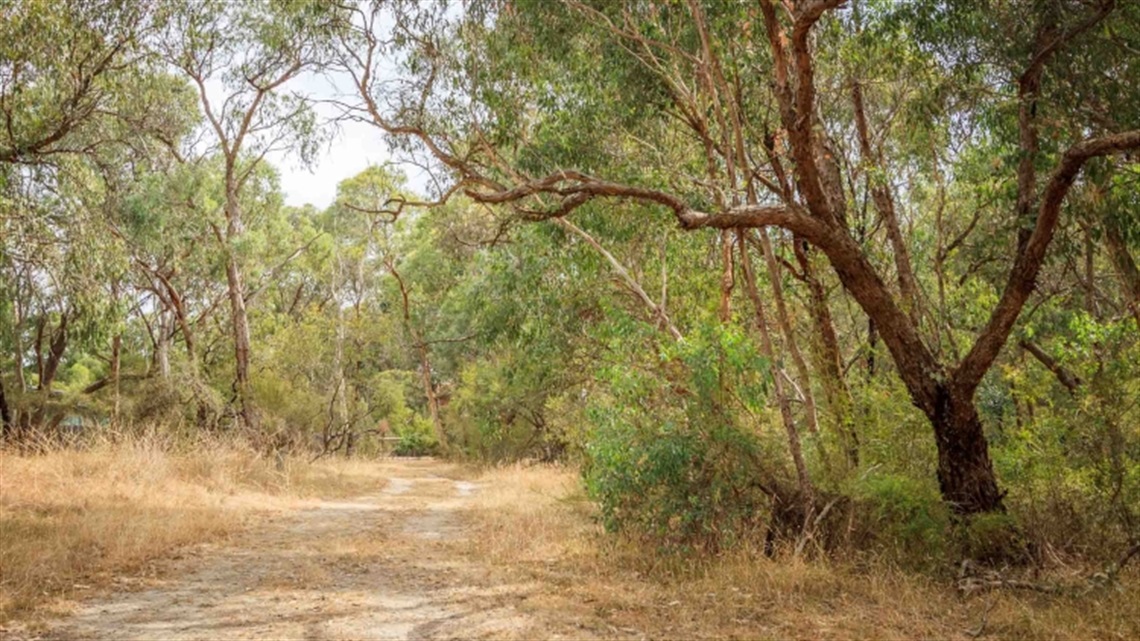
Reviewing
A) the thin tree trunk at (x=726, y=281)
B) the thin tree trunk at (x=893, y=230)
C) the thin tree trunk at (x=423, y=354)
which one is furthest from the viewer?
the thin tree trunk at (x=423, y=354)

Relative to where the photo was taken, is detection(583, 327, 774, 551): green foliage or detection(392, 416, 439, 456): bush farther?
detection(392, 416, 439, 456): bush

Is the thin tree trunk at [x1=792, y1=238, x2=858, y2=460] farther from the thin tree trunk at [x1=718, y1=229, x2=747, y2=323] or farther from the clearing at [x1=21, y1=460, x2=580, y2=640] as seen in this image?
the clearing at [x1=21, y1=460, x2=580, y2=640]

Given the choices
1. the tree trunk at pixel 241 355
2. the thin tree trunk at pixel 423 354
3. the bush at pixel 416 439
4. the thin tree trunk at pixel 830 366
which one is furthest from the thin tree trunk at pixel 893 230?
the bush at pixel 416 439

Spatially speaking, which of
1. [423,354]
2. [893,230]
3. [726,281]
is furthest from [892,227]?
[423,354]

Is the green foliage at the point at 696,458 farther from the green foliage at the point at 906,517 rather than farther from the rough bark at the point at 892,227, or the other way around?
the rough bark at the point at 892,227

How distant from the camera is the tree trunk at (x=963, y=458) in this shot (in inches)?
280

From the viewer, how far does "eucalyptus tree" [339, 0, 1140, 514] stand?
7148 mm

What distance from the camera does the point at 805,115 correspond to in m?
7.02

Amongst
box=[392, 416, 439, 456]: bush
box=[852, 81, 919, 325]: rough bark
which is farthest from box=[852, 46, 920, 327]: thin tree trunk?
box=[392, 416, 439, 456]: bush

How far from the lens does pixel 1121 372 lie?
7.12 m

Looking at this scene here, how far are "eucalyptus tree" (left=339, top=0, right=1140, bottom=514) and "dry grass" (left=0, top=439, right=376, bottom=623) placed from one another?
456 centimetres

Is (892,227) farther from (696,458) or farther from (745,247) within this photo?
(696,458)

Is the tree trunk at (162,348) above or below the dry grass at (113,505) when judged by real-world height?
above

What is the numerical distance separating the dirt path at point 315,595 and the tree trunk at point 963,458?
12.0ft
